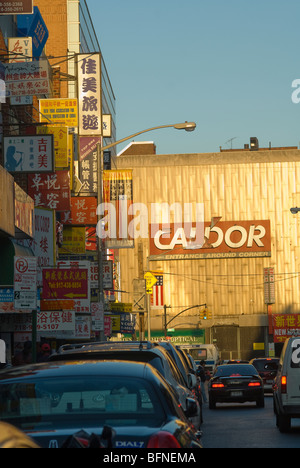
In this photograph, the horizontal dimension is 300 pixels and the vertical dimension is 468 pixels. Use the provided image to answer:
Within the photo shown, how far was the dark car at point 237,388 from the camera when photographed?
28.7 m

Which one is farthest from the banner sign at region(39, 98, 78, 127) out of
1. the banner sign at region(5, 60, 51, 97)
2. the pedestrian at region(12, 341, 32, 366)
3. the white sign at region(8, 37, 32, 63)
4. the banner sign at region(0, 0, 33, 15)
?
the pedestrian at region(12, 341, 32, 366)

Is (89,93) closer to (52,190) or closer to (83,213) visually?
(83,213)

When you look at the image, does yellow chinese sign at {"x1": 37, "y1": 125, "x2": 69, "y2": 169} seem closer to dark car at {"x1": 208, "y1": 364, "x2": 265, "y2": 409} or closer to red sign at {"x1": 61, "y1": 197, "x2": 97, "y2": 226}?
red sign at {"x1": 61, "y1": 197, "x2": 97, "y2": 226}

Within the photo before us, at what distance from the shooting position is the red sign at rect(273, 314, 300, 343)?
82062 millimetres

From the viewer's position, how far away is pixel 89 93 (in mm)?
39938

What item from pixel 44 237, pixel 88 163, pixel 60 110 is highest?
pixel 60 110

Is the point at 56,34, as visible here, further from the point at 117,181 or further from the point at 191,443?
the point at 191,443

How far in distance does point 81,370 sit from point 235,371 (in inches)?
913

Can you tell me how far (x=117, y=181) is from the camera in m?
47.6

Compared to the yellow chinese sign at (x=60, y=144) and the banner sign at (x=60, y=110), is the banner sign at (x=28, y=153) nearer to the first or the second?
the yellow chinese sign at (x=60, y=144)

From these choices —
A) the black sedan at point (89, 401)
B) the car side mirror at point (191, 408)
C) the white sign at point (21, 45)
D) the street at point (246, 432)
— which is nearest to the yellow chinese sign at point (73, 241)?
the white sign at point (21, 45)

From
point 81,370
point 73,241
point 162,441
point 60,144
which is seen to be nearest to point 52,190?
point 60,144

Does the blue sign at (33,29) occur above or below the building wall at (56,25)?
below
